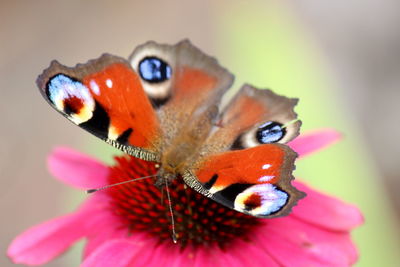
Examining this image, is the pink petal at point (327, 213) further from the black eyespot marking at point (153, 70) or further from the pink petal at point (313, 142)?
the black eyespot marking at point (153, 70)

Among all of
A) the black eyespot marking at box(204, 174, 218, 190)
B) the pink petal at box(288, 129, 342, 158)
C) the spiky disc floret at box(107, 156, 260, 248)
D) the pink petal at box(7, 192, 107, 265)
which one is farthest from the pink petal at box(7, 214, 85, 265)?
the pink petal at box(288, 129, 342, 158)

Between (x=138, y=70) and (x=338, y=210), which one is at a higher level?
(x=138, y=70)

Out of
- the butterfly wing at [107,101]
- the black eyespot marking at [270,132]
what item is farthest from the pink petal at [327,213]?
Answer: the butterfly wing at [107,101]

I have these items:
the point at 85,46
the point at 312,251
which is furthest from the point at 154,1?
the point at 312,251

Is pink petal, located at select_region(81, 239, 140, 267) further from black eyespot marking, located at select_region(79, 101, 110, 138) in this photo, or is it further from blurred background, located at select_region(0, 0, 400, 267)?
blurred background, located at select_region(0, 0, 400, 267)

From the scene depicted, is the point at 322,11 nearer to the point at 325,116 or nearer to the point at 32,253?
the point at 325,116

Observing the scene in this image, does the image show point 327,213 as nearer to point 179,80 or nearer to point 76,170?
point 179,80

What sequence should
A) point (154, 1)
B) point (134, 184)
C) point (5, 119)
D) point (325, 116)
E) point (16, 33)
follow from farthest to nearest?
1. point (154, 1)
2. point (16, 33)
3. point (5, 119)
4. point (325, 116)
5. point (134, 184)

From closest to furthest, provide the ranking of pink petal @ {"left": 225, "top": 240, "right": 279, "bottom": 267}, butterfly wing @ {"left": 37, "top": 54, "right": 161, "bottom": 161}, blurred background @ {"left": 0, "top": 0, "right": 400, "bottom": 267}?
1. butterfly wing @ {"left": 37, "top": 54, "right": 161, "bottom": 161}
2. pink petal @ {"left": 225, "top": 240, "right": 279, "bottom": 267}
3. blurred background @ {"left": 0, "top": 0, "right": 400, "bottom": 267}
